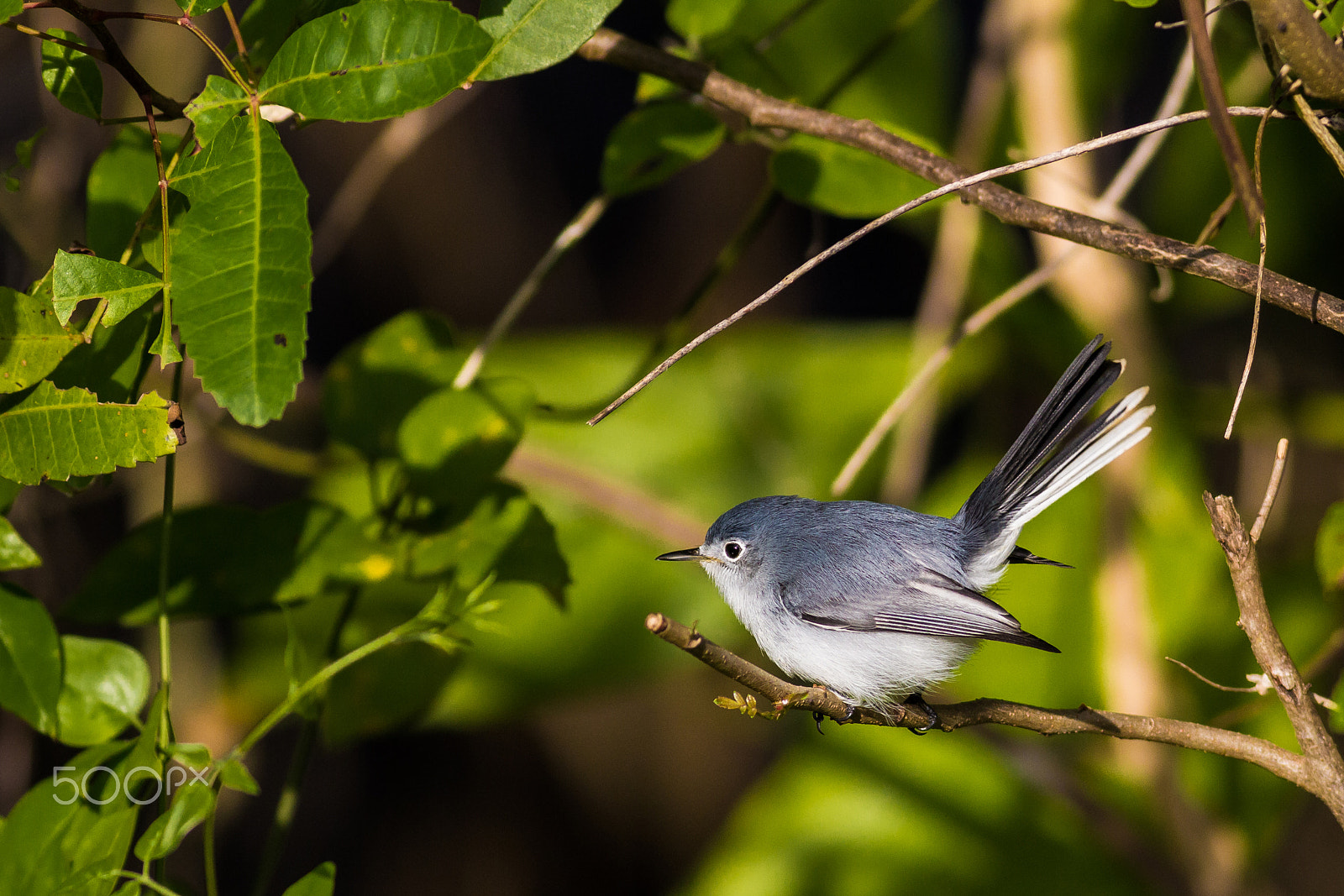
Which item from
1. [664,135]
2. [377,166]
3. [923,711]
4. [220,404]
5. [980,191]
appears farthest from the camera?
[377,166]

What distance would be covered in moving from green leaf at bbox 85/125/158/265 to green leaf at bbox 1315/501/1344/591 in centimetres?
154

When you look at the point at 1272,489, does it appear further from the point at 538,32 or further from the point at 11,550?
the point at 11,550

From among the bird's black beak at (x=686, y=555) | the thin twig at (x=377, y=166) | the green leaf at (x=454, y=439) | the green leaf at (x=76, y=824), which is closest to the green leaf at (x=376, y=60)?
the green leaf at (x=454, y=439)

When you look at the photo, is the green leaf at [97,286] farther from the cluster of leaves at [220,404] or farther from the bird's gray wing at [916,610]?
the bird's gray wing at [916,610]

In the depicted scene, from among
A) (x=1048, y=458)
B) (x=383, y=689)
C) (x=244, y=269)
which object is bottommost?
(x=383, y=689)

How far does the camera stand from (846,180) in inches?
62.4

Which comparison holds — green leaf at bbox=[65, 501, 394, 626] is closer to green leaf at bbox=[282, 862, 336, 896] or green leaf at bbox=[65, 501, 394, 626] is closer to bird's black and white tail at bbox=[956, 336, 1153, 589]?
green leaf at bbox=[282, 862, 336, 896]

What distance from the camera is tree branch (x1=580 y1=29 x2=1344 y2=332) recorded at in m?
1.13

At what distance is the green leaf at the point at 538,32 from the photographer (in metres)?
1.12

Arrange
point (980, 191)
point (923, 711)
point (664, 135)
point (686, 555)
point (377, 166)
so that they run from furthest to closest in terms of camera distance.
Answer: point (377, 166)
point (686, 555)
point (664, 135)
point (923, 711)
point (980, 191)

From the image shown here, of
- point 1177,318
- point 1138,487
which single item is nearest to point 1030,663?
point 1138,487

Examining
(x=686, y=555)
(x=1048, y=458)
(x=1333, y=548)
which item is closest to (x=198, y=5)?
(x=686, y=555)

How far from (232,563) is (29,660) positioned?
293 millimetres

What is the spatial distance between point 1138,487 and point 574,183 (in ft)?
7.71
